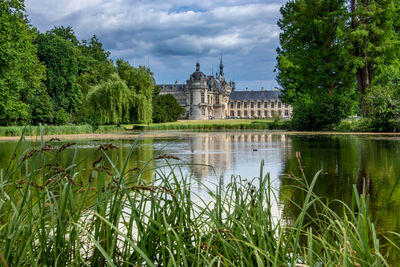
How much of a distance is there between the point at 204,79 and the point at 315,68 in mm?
70270

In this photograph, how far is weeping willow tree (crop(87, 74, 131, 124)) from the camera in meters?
31.2

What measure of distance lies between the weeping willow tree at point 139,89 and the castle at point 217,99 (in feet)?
181

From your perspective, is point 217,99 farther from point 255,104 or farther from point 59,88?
point 59,88

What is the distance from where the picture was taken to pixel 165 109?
62250 mm

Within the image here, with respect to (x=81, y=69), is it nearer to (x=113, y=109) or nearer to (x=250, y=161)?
(x=113, y=109)

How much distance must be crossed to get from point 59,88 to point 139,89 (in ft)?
20.4

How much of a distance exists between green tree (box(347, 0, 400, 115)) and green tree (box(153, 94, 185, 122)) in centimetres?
3609

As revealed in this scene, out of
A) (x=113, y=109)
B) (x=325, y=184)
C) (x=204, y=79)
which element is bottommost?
(x=325, y=184)

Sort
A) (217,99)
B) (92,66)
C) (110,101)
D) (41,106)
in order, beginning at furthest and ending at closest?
(217,99), (92,66), (41,106), (110,101)

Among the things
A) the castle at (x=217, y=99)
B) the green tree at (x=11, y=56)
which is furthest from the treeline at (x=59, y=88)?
the castle at (x=217, y=99)

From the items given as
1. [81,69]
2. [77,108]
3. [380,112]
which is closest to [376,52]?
[380,112]

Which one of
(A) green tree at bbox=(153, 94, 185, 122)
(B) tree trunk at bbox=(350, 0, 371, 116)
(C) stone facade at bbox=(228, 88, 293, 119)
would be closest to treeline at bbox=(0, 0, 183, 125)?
(B) tree trunk at bbox=(350, 0, 371, 116)

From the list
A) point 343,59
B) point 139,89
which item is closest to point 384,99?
point 343,59

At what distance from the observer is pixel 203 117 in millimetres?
93062
